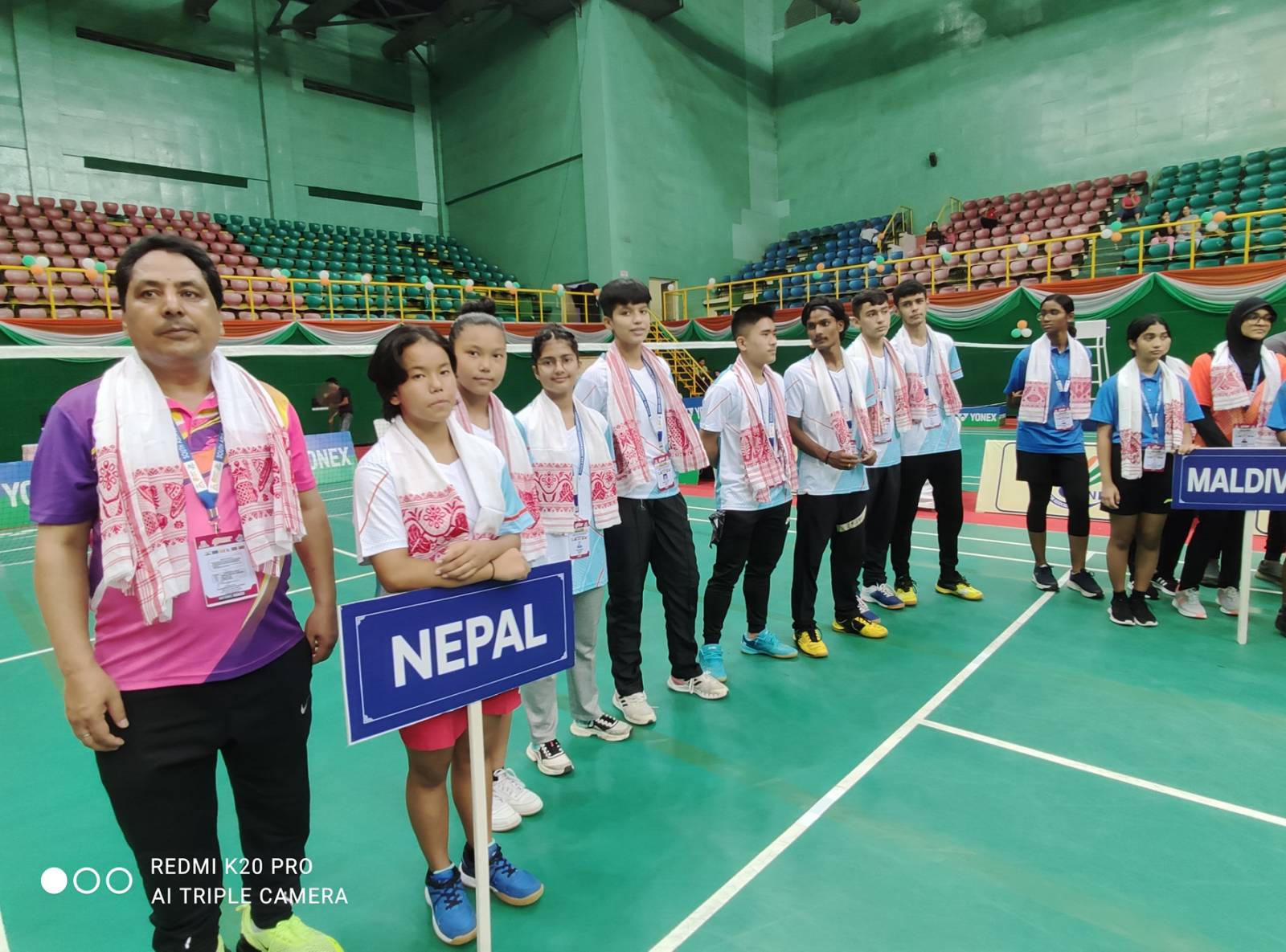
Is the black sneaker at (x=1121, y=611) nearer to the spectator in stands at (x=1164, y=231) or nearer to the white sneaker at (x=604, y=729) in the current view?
the white sneaker at (x=604, y=729)

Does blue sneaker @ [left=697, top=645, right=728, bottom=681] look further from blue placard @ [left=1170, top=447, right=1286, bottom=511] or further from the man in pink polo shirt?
→ blue placard @ [left=1170, top=447, right=1286, bottom=511]

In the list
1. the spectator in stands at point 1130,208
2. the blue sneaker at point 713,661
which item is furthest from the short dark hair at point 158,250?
the spectator in stands at point 1130,208

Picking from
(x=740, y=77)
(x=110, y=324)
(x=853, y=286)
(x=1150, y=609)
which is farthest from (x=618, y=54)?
(x=1150, y=609)

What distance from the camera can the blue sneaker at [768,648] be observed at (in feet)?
13.7

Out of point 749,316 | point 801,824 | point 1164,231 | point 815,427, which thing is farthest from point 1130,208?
point 801,824

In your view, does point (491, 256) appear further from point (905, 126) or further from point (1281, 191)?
point (1281, 191)

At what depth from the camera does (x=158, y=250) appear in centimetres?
160

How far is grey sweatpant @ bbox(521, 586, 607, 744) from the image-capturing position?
3.02m

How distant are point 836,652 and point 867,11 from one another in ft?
70.6

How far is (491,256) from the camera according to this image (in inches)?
861

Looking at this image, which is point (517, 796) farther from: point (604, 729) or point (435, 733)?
point (435, 733)

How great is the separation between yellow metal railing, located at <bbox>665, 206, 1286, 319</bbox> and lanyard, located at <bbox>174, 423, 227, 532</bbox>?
1423cm

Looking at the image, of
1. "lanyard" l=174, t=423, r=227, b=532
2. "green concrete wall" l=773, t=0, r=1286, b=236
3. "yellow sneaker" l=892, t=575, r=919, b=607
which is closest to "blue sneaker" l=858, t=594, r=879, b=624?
"yellow sneaker" l=892, t=575, r=919, b=607

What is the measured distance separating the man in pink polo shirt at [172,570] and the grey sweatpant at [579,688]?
4.20ft
